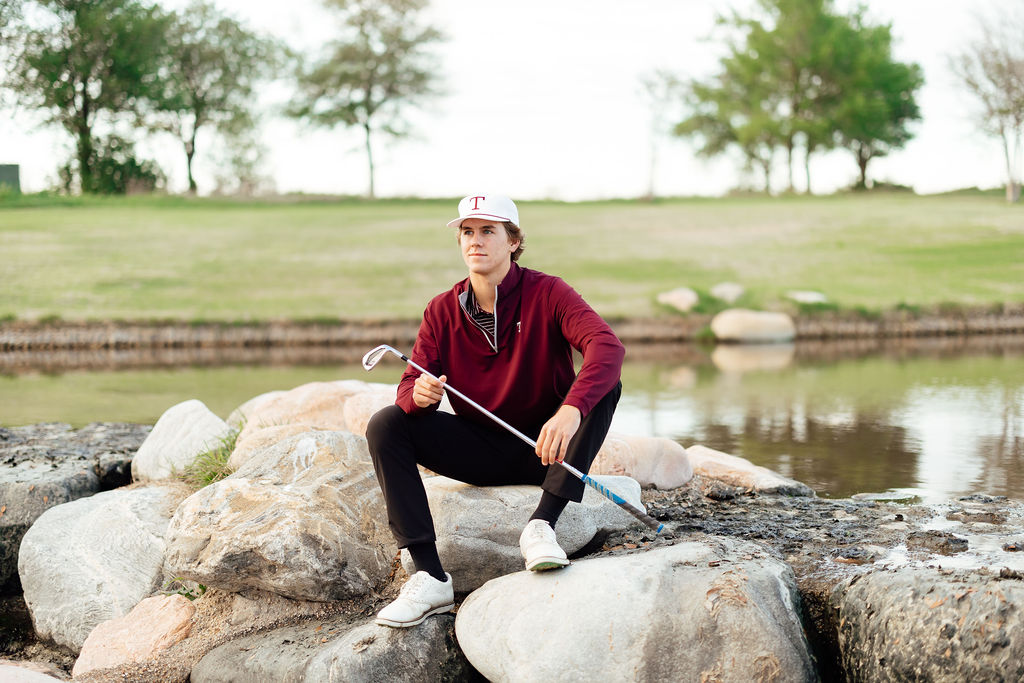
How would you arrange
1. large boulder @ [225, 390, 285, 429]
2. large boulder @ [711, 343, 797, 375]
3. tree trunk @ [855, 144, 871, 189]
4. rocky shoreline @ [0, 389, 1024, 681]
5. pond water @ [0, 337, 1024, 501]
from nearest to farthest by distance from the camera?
rocky shoreline @ [0, 389, 1024, 681] → pond water @ [0, 337, 1024, 501] → large boulder @ [225, 390, 285, 429] → large boulder @ [711, 343, 797, 375] → tree trunk @ [855, 144, 871, 189]

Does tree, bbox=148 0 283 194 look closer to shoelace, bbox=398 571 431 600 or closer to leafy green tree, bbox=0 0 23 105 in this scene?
leafy green tree, bbox=0 0 23 105

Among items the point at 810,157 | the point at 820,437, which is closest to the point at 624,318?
the point at 820,437

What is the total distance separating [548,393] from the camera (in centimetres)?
379

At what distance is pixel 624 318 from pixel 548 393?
1303 cm

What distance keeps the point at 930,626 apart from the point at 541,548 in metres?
1.26

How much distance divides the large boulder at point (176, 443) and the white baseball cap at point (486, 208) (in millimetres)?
2690

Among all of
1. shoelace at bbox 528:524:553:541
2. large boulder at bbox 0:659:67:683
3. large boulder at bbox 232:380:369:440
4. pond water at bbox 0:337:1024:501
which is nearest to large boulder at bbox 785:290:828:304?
pond water at bbox 0:337:1024:501

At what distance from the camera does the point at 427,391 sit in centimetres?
355

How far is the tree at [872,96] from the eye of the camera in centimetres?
4072

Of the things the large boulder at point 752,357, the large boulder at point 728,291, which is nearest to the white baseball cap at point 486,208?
the large boulder at point 752,357

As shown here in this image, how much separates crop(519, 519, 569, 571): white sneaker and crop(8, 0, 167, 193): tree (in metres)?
37.5

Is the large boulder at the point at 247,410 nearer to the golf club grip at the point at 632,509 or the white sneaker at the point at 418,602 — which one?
the white sneaker at the point at 418,602

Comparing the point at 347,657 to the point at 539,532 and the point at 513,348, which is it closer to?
the point at 539,532

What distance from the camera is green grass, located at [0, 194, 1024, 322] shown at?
1802 centimetres
